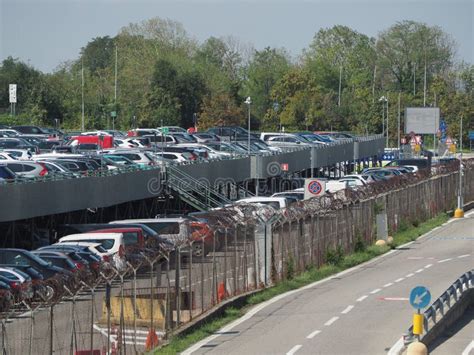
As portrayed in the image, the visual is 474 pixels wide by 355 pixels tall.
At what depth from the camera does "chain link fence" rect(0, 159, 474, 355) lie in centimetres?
2046

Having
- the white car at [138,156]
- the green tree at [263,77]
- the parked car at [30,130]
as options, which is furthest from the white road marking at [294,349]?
the green tree at [263,77]

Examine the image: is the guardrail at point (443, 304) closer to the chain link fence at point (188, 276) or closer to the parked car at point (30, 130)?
the chain link fence at point (188, 276)

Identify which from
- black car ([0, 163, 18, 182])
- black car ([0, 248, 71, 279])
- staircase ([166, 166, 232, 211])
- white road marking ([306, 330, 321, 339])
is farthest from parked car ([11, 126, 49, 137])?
white road marking ([306, 330, 321, 339])

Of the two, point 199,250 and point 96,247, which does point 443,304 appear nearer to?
point 199,250

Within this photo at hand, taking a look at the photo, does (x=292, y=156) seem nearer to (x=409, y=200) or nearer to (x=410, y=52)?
(x=409, y=200)

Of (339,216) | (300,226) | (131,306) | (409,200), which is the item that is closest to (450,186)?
(409,200)

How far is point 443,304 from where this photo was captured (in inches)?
1182

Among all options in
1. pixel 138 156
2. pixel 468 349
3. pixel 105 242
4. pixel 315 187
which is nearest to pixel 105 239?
pixel 105 242

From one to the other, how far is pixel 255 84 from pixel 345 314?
104659 millimetres

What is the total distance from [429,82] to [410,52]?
19.4ft

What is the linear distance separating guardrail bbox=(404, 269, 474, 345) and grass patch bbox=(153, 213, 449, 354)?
182 inches

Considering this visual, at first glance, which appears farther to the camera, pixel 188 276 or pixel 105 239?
pixel 105 239

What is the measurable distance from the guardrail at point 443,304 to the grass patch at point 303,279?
4610mm

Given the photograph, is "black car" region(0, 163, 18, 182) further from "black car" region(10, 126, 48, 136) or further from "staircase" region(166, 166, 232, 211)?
"black car" region(10, 126, 48, 136)
